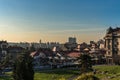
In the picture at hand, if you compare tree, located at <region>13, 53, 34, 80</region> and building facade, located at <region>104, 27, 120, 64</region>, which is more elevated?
building facade, located at <region>104, 27, 120, 64</region>

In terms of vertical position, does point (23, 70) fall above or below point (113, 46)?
below

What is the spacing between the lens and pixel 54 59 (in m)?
163

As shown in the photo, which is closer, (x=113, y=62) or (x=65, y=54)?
(x=113, y=62)

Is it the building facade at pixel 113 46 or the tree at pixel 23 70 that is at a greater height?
the building facade at pixel 113 46

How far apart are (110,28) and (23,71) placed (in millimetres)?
95717

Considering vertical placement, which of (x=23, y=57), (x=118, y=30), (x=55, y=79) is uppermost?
(x=118, y=30)

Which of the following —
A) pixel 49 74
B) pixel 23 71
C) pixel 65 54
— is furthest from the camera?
pixel 65 54

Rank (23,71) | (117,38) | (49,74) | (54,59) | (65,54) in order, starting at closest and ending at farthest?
(23,71), (49,74), (117,38), (54,59), (65,54)

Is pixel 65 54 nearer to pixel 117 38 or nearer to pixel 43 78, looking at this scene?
pixel 117 38

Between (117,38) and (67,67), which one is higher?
(117,38)

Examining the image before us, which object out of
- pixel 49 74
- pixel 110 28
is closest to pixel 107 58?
pixel 110 28

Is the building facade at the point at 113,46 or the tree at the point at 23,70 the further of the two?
the building facade at the point at 113,46

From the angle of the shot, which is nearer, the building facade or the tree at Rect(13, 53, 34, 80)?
the tree at Rect(13, 53, 34, 80)

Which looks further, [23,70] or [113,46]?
[113,46]
